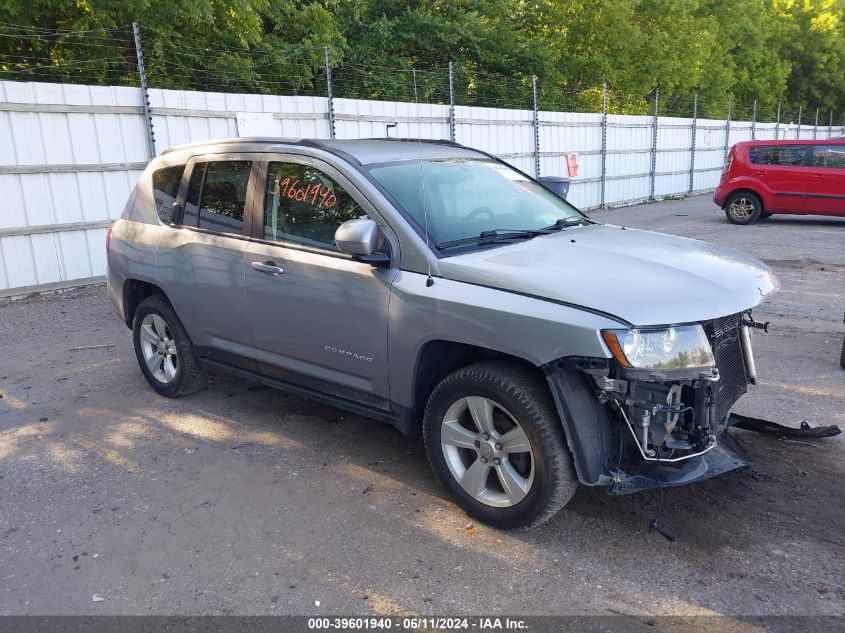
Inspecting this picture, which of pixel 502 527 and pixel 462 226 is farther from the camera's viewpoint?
pixel 462 226

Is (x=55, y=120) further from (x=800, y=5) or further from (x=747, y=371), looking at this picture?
(x=800, y=5)

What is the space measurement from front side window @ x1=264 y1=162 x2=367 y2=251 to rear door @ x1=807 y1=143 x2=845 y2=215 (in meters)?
13.3

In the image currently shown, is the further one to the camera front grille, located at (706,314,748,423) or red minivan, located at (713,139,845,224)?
red minivan, located at (713,139,845,224)

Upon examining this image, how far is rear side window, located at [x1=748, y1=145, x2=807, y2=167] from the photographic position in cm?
1477

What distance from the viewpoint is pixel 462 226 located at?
4.09 metres

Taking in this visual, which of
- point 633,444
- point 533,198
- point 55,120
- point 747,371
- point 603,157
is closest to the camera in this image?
point 633,444

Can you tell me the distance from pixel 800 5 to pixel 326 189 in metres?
52.8

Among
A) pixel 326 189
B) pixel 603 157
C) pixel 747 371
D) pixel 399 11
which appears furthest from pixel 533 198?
pixel 399 11

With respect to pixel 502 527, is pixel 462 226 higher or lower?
higher

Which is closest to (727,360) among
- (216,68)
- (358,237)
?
(358,237)

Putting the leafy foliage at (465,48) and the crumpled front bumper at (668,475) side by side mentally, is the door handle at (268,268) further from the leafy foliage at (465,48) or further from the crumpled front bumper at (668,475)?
the leafy foliage at (465,48)

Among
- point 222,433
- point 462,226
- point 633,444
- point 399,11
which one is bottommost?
point 222,433

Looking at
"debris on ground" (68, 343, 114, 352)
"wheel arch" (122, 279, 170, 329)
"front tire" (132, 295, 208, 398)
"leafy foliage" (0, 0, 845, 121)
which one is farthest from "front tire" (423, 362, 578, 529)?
"leafy foliage" (0, 0, 845, 121)

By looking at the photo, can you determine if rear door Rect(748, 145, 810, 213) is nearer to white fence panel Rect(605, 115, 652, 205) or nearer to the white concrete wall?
white fence panel Rect(605, 115, 652, 205)
